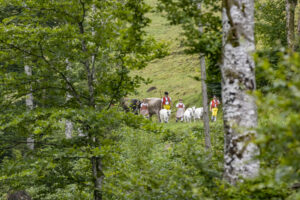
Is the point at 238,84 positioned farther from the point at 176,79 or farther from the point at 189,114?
the point at 176,79

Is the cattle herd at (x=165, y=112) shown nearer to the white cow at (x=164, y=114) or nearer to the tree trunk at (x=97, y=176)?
the white cow at (x=164, y=114)

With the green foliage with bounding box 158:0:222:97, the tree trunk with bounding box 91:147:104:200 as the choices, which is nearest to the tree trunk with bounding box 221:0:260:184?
the green foliage with bounding box 158:0:222:97

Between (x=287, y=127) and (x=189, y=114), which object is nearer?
(x=287, y=127)

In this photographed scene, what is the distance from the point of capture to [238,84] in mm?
4305

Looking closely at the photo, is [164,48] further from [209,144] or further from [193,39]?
[209,144]

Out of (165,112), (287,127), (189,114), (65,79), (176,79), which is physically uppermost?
(176,79)

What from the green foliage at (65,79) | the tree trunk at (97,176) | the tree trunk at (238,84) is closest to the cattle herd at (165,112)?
the green foliage at (65,79)

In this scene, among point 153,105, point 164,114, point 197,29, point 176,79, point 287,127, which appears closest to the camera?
point 287,127

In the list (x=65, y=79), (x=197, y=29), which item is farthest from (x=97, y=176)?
(x=197, y=29)

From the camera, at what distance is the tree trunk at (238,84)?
425cm

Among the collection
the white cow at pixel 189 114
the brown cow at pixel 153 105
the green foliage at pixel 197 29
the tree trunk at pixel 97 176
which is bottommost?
the tree trunk at pixel 97 176

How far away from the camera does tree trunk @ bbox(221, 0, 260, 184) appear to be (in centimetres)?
425

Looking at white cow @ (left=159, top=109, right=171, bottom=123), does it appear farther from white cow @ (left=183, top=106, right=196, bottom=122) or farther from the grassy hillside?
the grassy hillside

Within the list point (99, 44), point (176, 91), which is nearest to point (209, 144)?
point (99, 44)
